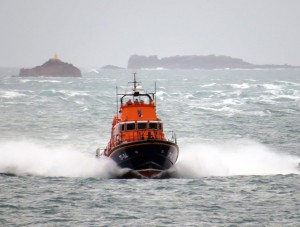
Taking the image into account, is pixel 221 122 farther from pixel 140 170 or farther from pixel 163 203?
pixel 163 203

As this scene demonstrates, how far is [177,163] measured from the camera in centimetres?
3319

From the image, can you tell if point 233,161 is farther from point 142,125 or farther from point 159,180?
point 159,180

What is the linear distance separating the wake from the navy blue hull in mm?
581

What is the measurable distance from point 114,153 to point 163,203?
21.0ft

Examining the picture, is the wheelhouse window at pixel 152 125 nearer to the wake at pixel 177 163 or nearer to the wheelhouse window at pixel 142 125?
the wheelhouse window at pixel 142 125

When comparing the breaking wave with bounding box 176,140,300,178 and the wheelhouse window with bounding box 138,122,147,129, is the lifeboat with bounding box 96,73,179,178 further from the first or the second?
the breaking wave with bounding box 176,140,300,178

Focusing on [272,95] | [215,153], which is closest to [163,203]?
[215,153]

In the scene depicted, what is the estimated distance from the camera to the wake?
32.0 metres

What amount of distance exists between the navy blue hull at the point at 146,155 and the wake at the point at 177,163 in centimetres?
58

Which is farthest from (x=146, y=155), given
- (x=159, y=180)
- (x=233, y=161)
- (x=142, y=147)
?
(x=233, y=161)

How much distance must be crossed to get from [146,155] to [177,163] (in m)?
4.16

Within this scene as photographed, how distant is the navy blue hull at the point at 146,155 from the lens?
96.5ft

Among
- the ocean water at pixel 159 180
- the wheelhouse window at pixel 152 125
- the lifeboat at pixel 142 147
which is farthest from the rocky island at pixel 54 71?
the wheelhouse window at pixel 152 125

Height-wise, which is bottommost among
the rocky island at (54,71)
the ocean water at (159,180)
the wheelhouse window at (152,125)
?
the ocean water at (159,180)
